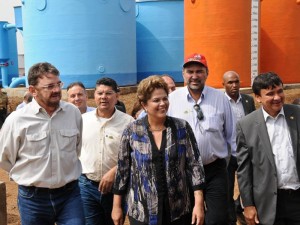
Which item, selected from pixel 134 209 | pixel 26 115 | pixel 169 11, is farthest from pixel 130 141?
pixel 169 11

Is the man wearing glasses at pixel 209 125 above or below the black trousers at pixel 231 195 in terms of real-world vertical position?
above

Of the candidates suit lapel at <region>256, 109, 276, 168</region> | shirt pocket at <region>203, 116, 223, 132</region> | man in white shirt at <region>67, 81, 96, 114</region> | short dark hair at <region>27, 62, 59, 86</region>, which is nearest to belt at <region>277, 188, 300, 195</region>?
suit lapel at <region>256, 109, 276, 168</region>

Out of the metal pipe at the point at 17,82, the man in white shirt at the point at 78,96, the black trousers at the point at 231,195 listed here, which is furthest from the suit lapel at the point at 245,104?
the metal pipe at the point at 17,82

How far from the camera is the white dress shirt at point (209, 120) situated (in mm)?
4062

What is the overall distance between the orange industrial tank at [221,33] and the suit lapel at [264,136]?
1014cm

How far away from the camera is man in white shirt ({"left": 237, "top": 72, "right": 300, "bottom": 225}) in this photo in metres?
3.35

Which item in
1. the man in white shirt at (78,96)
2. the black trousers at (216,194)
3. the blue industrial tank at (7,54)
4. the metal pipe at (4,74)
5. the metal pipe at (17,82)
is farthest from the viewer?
the blue industrial tank at (7,54)

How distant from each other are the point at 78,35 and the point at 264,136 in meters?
12.6

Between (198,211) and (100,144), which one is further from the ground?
(100,144)

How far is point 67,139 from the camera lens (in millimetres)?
3592

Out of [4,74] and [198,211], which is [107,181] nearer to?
[198,211]

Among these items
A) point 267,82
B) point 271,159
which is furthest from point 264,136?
point 267,82

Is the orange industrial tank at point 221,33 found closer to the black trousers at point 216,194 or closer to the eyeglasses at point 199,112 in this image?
the eyeglasses at point 199,112

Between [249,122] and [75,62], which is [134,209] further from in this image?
[75,62]
